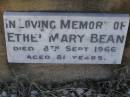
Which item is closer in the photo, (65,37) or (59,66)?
(65,37)

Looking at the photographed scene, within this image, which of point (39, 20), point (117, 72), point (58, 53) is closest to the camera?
point (39, 20)

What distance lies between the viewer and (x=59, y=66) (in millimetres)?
2350

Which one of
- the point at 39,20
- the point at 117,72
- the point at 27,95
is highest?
the point at 39,20

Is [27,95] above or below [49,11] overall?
below

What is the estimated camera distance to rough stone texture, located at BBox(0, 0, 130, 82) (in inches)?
82.2

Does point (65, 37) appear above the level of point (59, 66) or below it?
above

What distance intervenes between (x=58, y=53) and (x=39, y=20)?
312 millimetres

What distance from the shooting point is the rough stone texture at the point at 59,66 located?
2.09 meters

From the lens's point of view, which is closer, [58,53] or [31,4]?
[31,4]

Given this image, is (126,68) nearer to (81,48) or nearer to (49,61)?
(81,48)

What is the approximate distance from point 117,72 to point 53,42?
0.61m

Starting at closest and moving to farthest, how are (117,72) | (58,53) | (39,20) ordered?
(39,20) < (58,53) < (117,72)

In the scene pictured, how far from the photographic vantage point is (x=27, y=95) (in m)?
2.34

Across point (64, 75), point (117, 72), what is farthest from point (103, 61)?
point (64, 75)
